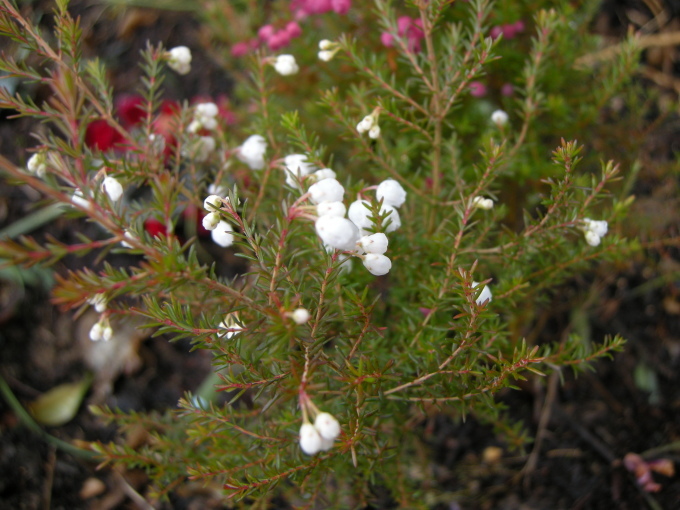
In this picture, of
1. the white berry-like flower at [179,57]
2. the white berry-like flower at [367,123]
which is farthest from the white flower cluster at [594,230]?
the white berry-like flower at [179,57]

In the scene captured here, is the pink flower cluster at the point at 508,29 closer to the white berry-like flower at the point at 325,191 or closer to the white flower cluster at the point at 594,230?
the white flower cluster at the point at 594,230

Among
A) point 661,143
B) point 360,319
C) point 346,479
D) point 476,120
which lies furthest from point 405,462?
point 661,143

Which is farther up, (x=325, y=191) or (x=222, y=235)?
(x=325, y=191)

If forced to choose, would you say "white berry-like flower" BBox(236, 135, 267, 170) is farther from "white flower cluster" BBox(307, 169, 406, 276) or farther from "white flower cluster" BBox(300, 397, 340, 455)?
"white flower cluster" BBox(300, 397, 340, 455)

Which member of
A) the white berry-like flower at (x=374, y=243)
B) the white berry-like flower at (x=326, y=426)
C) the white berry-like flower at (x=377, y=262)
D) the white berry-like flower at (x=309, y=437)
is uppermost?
the white berry-like flower at (x=374, y=243)

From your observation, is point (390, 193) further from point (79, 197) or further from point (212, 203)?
point (79, 197)

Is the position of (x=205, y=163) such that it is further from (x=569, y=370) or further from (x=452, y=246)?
(x=569, y=370)

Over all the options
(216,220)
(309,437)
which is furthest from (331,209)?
(309,437)
